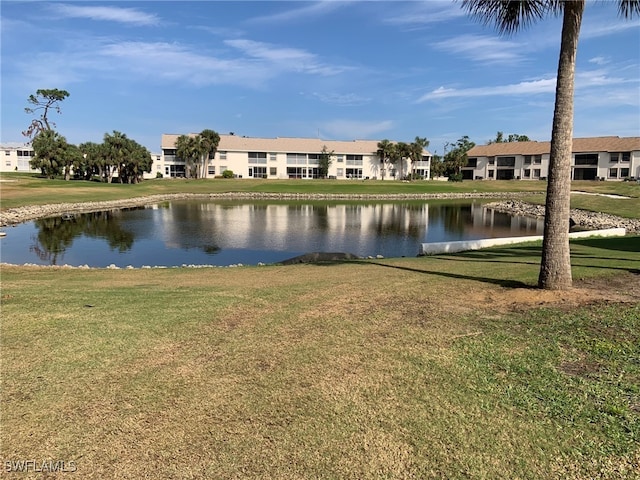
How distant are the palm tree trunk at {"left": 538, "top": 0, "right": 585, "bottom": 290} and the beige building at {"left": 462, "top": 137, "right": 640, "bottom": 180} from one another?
77.7 metres

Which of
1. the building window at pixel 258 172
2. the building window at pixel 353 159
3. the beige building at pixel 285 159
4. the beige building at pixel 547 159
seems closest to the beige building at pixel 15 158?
the beige building at pixel 285 159

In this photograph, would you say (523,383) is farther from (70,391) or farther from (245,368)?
(70,391)

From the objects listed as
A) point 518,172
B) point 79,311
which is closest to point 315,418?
point 79,311

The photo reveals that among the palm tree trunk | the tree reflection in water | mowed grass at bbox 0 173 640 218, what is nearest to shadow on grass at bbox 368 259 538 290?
the palm tree trunk

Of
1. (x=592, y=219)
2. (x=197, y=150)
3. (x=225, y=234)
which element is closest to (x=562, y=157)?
(x=225, y=234)

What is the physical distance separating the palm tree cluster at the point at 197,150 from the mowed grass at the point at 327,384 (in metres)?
86.1

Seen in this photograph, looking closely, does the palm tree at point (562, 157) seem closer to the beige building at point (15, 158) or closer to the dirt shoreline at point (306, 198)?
the dirt shoreline at point (306, 198)

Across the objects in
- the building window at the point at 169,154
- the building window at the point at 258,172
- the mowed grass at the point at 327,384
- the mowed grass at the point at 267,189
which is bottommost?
the mowed grass at the point at 327,384

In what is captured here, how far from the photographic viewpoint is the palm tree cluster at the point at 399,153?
9919cm

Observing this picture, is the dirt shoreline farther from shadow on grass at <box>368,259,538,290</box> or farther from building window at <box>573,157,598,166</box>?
building window at <box>573,157,598,166</box>

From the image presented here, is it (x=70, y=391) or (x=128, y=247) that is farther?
(x=128, y=247)

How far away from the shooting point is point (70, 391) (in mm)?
4797

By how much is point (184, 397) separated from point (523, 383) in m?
3.52

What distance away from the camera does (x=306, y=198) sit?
7088 cm
